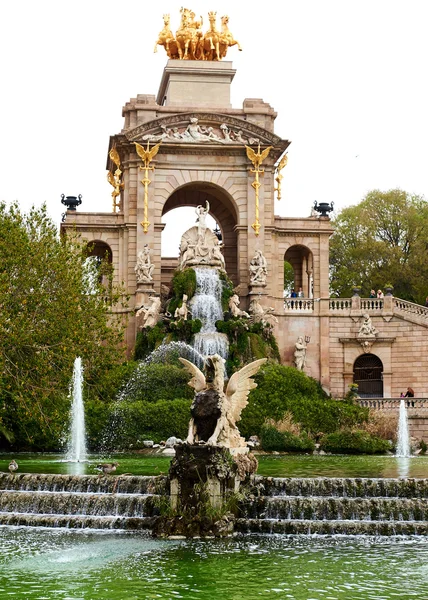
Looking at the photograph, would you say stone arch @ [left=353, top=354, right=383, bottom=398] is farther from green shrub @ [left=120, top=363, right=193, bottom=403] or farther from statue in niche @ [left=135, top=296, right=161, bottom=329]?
green shrub @ [left=120, top=363, right=193, bottom=403]

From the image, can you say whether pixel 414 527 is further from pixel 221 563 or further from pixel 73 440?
pixel 73 440

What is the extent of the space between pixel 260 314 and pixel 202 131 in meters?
9.98

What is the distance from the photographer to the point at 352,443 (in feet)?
138

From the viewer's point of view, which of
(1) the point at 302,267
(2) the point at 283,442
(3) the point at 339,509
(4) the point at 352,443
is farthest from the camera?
(1) the point at 302,267

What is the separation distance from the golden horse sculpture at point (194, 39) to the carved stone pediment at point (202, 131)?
6.20 meters

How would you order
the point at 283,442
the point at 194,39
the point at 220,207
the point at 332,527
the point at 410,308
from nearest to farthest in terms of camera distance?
the point at 332,527, the point at 283,442, the point at 410,308, the point at 194,39, the point at 220,207

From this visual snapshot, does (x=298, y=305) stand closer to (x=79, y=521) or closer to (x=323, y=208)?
(x=323, y=208)

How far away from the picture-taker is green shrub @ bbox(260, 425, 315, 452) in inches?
1644

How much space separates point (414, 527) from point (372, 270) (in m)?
48.6

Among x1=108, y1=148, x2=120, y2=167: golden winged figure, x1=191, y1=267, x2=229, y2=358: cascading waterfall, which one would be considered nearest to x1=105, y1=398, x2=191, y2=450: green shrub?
x1=191, y1=267, x2=229, y2=358: cascading waterfall

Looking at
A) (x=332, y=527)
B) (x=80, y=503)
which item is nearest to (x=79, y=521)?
(x=80, y=503)

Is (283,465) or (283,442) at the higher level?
(283,442)

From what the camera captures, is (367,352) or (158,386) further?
(367,352)

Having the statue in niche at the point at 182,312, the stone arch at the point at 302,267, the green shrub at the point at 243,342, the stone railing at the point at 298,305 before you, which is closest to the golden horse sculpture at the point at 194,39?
the stone arch at the point at 302,267
